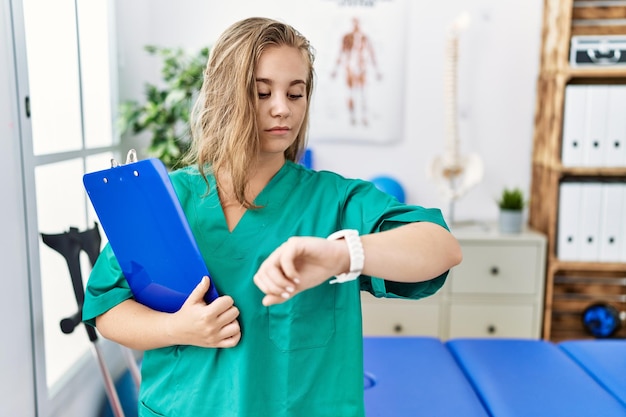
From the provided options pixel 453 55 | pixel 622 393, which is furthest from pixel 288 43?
pixel 453 55

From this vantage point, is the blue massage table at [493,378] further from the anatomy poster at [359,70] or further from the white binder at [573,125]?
the anatomy poster at [359,70]

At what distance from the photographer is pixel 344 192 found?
944mm

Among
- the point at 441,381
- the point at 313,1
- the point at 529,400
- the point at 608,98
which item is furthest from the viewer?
the point at 313,1

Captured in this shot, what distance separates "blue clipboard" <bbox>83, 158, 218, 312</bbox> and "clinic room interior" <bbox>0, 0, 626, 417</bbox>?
0.88 metres

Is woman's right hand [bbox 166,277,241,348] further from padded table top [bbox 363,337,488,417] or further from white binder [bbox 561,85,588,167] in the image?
white binder [bbox 561,85,588,167]

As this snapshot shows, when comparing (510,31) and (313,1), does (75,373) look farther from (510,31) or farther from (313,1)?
(510,31)

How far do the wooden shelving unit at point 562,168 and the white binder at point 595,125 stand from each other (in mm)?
48

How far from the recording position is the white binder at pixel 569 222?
2.49 metres

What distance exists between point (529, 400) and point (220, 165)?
36.3 inches

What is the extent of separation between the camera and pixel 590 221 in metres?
2.50

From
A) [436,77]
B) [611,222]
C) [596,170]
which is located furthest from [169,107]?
[611,222]

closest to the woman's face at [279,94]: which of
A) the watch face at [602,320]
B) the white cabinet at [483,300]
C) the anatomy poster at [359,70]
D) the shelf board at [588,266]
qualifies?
the white cabinet at [483,300]

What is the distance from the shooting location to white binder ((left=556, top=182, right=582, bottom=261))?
2.49 metres

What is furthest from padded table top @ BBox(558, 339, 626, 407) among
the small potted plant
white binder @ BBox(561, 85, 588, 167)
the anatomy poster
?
the anatomy poster
